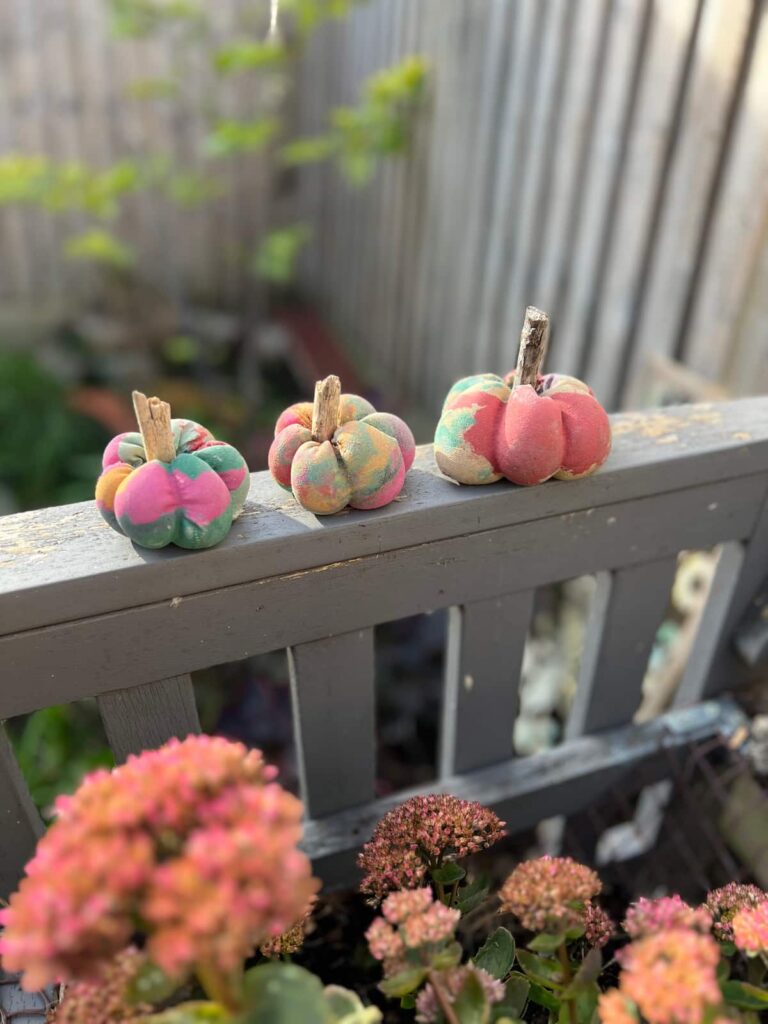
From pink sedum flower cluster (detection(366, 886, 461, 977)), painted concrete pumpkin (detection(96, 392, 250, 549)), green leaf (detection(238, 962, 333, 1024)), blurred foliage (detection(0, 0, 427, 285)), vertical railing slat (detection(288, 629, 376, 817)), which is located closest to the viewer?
green leaf (detection(238, 962, 333, 1024))

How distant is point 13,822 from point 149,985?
1.43ft

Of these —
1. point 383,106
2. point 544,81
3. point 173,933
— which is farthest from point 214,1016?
point 383,106

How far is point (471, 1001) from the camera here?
0.64 metres

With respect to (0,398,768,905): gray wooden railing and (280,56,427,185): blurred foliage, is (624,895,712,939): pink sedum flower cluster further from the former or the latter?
(280,56,427,185): blurred foliage

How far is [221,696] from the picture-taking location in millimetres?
2260

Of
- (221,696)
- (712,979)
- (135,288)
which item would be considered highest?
(712,979)

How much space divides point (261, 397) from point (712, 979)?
364 centimetres

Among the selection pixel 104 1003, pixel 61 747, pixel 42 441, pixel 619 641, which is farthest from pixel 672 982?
pixel 42 441

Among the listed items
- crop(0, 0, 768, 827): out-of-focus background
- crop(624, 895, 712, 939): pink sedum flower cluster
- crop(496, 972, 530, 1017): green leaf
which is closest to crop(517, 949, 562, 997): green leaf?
crop(496, 972, 530, 1017): green leaf

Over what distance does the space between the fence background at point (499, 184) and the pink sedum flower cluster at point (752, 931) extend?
1251 mm

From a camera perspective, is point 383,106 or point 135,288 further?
point 135,288

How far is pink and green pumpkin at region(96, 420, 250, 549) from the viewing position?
0.72 meters

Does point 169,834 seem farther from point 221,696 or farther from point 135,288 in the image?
point 135,288

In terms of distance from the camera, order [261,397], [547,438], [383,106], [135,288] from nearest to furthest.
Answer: [547,438], [383,106], [261,397], [135,288]
